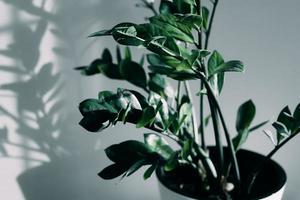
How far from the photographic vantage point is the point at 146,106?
88cm

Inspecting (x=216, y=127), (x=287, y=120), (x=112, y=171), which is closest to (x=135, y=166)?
(x=112, y=171)

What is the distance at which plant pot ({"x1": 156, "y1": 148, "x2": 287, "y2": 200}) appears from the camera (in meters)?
0.90

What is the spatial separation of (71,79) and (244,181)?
0.47 m

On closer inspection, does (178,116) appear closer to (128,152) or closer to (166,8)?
(128,152)

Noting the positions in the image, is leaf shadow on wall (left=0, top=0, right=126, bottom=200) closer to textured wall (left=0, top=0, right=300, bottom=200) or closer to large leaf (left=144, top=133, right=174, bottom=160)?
textured wall (left=0, top=0, right=300, bottom=200)

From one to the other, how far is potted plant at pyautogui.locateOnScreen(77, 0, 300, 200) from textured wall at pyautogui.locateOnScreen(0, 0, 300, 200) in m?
0.12

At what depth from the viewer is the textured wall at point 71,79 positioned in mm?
1046

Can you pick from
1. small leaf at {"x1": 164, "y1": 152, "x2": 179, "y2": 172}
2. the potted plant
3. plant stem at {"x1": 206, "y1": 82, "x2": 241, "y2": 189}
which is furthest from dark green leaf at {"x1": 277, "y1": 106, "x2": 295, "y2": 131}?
small leaf at {"x1": 164, "y1": 152, "x2": 179, "y2": 172}

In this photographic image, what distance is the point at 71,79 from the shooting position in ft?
3.70

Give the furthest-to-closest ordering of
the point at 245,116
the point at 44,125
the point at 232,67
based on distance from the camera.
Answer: the point at 44,125, the point at 245,116, the point at 232,67

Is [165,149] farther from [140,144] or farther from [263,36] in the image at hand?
[263,36]

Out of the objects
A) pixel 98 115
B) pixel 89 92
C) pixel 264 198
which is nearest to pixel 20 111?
pixel 89 92

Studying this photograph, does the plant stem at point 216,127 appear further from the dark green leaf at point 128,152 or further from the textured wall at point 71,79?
the textured wall at point 71,79

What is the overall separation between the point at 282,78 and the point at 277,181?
0.30 m
